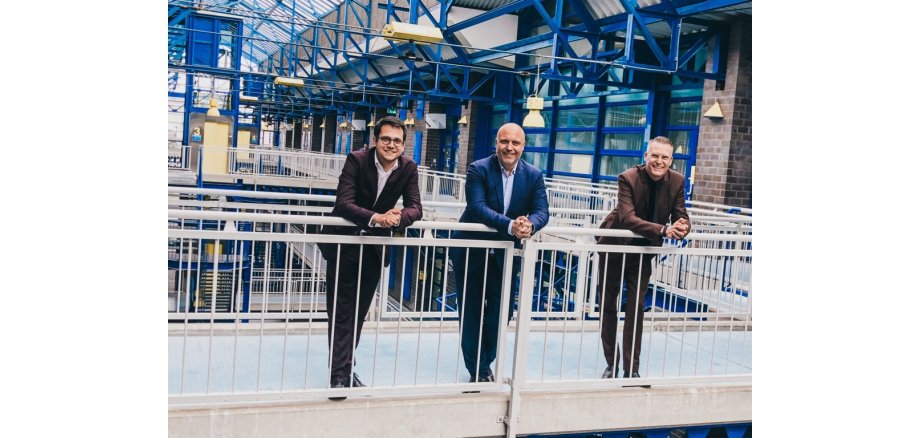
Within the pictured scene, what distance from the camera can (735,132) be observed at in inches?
504

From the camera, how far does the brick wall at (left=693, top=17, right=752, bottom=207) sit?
12836 mm

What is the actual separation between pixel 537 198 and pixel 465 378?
1255 mm

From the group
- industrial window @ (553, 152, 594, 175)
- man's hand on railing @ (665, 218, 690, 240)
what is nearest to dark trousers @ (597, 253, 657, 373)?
man's hand on railing @ (665, 218, 690, 240)

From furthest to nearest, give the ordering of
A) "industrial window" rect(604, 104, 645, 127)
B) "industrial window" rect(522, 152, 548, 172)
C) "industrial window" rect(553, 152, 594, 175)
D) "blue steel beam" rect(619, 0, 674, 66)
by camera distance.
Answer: "industrial window" rect(522, 152, 548, 172)
"industrial window" rect(553, 152, 594, 175)
"industrial window" rect(604, 104, 645, 127)
"blue steel beam" rect(619, 0, 674, 66)

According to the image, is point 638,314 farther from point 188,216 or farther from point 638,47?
point 638,47

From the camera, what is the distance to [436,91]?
76.6ft

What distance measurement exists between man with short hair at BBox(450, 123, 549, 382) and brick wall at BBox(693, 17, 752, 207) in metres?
8.94

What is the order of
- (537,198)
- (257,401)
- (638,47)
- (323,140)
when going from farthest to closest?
(323,140)
(638,47)
(537,198)
(257,401)

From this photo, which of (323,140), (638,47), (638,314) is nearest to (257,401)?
→ (638,314)

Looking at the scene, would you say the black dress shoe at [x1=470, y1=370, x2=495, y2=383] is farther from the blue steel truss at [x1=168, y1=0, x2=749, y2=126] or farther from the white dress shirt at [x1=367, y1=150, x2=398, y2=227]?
the blue steel truss at [x1=168, y1=0, x2=749, y2=126]

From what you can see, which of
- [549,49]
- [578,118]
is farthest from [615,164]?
[549,49]

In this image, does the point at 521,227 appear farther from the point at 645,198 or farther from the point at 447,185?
the point at 447,185

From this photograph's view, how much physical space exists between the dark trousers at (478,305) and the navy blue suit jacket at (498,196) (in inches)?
6.6

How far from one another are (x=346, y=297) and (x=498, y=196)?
1.10 metres
